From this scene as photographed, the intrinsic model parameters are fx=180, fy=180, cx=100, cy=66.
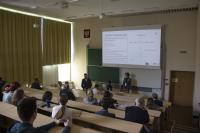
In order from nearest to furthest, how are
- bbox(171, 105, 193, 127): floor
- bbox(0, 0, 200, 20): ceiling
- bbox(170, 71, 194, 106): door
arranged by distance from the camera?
bbox(171, 105, 193, 127): floor, bbox(0, 0, 200, 20): ceiling, bbox(170, 71, 194, 106): door

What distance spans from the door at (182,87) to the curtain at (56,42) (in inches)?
204

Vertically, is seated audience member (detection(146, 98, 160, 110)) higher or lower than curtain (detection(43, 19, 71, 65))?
lower

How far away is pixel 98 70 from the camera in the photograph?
865cm

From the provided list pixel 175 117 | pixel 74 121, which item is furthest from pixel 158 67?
pixel 74 121

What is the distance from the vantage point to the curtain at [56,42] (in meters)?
8.02

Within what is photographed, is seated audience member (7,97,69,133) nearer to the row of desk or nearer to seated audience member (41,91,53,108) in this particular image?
the row of desk

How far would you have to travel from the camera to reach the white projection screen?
7.04 metres

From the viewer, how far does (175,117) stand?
6.10 m

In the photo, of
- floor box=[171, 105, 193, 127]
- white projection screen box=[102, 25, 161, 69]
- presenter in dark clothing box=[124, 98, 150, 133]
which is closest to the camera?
presenter in dark clothing box=[124, 98, 150, 133]

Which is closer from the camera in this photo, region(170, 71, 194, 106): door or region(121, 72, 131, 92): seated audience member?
Result: region(170, 71, 194, 106): door

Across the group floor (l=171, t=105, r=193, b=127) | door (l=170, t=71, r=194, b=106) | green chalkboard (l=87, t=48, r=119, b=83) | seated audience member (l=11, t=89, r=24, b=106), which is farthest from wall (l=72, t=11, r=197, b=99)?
seated audience member (l=11, t=89, r=24, b=106)

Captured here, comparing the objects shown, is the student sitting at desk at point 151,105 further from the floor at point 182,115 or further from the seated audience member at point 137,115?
the floor at point 182,115

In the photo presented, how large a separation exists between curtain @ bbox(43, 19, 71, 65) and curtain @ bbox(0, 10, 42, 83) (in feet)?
1.24

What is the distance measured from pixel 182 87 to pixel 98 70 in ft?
12.3
